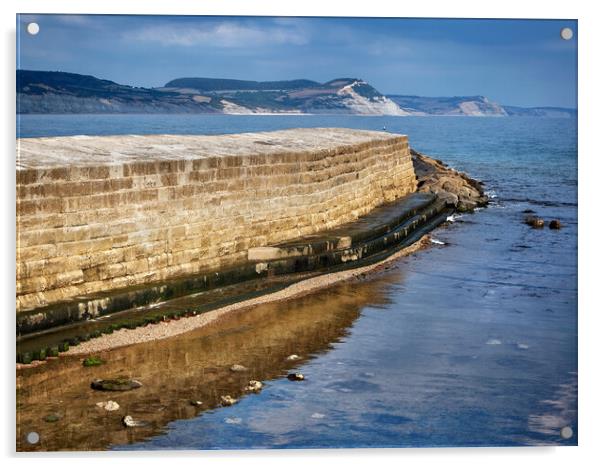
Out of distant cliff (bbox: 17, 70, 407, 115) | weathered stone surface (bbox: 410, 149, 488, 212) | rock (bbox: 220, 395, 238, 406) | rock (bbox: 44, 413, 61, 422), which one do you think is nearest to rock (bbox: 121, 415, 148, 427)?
rock (bbox: 44, 413, 61, 422)

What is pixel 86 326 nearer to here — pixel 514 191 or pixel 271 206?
pixel 271 206

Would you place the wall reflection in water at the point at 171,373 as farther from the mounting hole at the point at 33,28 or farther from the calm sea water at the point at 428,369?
the mounting hole at the point at 33,28

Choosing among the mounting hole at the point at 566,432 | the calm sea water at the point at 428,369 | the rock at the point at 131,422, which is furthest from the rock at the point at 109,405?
the mounting hole at the point at 566,432

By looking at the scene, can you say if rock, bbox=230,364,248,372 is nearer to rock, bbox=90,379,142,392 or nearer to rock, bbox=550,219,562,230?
rock, bbox=90,379,142,392

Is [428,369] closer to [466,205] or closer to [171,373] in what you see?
[171,373]

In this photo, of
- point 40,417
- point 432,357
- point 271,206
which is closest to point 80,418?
point 40,417

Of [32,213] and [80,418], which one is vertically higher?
[32,213]
